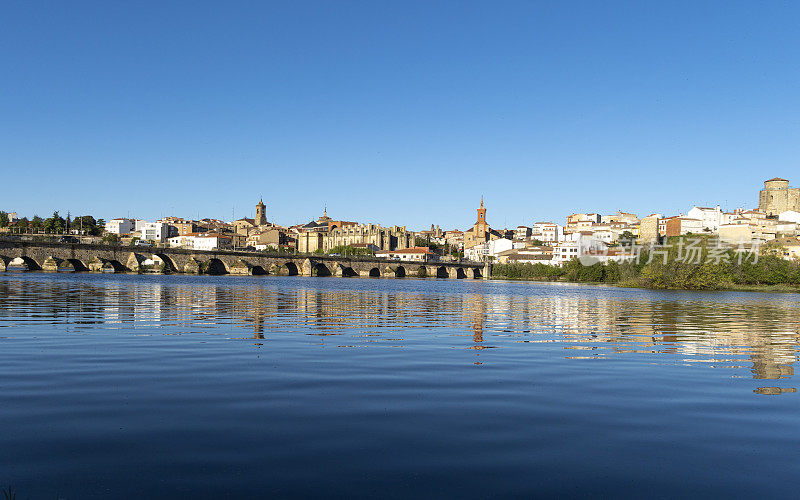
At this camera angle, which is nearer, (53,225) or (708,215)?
(53,225)

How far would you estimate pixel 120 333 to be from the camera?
14.4 meters

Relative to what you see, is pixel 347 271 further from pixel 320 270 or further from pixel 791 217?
pixel 791 217

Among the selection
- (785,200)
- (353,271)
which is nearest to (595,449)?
(353,271)

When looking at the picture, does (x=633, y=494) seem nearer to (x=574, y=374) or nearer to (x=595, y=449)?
(x=595, y=449)

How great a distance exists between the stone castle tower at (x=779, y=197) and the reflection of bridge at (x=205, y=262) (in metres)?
99.7

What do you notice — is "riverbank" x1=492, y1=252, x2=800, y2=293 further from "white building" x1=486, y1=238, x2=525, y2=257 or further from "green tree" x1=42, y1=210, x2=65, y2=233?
"green tree" x1=42, y1=210, x2=65, y2=233

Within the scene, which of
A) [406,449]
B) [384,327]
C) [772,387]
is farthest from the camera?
[384,327]

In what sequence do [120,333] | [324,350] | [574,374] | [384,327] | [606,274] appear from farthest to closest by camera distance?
1. [606,274]
2. [384,327]
3. [120,333]
4. [324,350]
5. [574,374]

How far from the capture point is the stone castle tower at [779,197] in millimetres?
190500

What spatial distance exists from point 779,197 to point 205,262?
174 meters

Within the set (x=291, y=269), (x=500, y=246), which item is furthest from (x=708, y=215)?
(x=291, y=269)

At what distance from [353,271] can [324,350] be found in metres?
121

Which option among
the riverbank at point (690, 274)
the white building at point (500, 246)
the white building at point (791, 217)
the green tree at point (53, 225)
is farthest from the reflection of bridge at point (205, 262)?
the white building at point (791, 217)

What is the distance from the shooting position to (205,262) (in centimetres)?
10038
